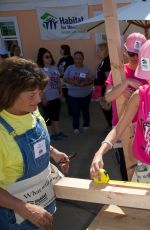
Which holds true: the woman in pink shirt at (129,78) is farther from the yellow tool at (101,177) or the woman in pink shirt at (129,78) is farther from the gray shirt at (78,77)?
the gray shirt at (78,77)

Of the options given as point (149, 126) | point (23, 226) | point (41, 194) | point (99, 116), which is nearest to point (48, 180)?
point (41, 194)

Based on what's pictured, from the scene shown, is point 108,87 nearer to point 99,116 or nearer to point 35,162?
point 35,162

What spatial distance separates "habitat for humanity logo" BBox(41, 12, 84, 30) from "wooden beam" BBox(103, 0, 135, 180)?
700cm

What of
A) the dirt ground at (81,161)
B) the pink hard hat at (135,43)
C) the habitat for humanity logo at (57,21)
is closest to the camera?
the pink hard hat at (135,43)

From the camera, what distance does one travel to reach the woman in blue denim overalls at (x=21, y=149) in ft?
6.14

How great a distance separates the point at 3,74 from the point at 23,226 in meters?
0.85

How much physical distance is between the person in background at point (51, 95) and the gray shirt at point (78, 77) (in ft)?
0.89

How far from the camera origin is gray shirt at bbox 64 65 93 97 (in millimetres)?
6891

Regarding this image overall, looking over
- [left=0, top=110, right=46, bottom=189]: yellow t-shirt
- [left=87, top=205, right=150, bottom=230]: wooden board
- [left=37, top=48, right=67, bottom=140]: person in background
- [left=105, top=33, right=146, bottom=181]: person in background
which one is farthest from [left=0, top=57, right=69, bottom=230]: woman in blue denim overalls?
[left=37, top=48, right=67, bottom=140]: person in background

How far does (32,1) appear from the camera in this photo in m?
9.75

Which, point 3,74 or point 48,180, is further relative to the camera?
point 48,180

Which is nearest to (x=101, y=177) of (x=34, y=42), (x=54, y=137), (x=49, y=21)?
(x=54, y=137)

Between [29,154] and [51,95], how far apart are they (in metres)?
4.81

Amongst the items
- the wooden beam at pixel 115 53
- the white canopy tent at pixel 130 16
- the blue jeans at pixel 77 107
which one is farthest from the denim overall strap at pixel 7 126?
the blue jeans at pixel 77 107
